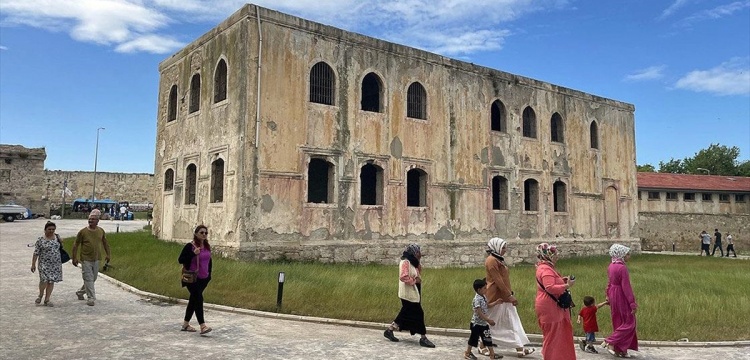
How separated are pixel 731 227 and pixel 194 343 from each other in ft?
131

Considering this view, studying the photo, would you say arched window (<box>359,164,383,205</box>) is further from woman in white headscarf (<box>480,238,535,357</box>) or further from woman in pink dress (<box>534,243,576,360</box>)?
woman in pink dress (<box>534,243,576,360</box>)

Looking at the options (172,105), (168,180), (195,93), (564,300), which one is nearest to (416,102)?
(195,93)

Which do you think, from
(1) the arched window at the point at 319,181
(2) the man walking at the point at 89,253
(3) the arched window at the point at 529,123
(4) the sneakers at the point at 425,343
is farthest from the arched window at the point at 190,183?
(3) the arched window at the point at 529,123

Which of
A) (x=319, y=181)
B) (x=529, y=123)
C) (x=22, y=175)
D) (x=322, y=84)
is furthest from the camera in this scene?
(x=22, y=175)

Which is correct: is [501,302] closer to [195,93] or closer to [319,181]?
[319,181]

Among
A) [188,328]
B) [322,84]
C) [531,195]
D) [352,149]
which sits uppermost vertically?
[322,84]

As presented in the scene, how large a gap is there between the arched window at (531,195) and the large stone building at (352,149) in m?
0.04

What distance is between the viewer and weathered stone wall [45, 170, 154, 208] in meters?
48.3

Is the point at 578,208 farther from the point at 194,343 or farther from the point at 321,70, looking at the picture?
the point at 194,343

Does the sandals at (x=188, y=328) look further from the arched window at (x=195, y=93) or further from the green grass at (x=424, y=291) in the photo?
the arched window at (x=195, y=93)

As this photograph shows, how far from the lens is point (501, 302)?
7000mm

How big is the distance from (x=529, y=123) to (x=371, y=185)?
332 inches

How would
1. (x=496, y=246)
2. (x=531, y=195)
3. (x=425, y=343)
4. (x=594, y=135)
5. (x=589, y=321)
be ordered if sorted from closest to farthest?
(x=496, y=246)
(x=425, y=343)
(x=589, y=321)
(x=531, y=195)
(x=594, y=135)

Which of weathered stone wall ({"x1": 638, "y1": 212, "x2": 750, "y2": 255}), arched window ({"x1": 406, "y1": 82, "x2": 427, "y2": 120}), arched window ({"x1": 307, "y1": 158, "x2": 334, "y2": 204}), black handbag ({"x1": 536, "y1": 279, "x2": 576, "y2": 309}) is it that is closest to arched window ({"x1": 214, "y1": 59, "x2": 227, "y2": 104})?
arched window ({"x1": 307, "y1": 158, "x2": 334, "y2": 204})
